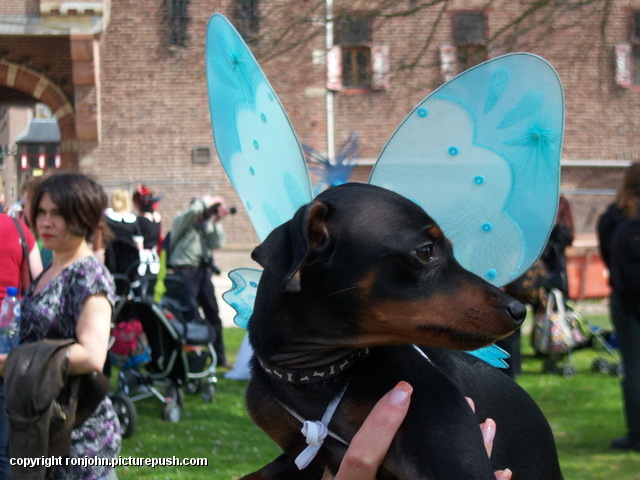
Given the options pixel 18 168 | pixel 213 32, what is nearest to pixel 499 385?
pixel 213 32

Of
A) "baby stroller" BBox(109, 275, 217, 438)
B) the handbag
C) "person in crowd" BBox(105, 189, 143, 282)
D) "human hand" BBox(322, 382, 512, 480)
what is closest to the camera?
"human hand" BBox(322, 382, 512, 480)

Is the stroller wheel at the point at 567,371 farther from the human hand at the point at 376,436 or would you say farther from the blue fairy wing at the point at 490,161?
the human hand at the point at 376,436

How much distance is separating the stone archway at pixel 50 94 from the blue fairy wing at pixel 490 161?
1876cm

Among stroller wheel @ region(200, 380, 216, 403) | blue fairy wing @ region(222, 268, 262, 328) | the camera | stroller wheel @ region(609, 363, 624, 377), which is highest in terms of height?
blue fairy wing @ region(222, 268, 262, 328)

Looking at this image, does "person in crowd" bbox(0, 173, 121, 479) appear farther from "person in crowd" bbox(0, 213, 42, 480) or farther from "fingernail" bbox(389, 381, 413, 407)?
"fingernail" bbox(389, 381, 413, 407)

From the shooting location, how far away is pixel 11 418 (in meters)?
3.02

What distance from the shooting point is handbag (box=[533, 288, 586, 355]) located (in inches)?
329

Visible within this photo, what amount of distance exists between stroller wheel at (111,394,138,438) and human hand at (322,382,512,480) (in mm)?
4947

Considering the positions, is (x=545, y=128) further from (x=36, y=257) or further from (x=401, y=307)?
(x=36, y=257)

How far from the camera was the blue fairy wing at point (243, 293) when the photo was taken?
2.16 meters

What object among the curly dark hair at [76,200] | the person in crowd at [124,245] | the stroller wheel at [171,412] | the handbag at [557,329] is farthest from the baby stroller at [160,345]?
the handbag at [557,329]

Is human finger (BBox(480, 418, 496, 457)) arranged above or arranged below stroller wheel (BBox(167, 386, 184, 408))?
above

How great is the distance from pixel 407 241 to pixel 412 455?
44 centimetres

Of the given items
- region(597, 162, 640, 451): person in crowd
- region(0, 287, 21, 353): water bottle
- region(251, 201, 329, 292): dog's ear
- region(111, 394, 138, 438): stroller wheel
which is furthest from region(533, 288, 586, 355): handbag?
region(251, 201, 329, 292): dog's ear
